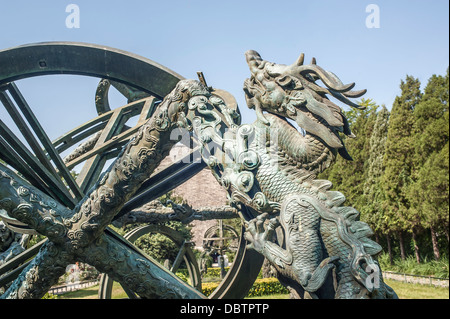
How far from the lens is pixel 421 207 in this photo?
593 inches

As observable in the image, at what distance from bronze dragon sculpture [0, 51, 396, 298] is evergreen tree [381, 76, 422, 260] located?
15.1 m

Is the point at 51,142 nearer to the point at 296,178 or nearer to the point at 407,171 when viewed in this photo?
the point at 296,178

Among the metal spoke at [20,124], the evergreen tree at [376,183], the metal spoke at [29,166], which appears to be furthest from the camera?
the evergreen tree at [376,183]

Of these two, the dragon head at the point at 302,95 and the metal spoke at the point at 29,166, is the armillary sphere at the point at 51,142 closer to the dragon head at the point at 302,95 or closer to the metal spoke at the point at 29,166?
the metal spoke at the point at 29,166

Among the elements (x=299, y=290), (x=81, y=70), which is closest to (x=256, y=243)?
(x=299, y=290)

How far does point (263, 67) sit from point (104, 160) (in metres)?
3.08

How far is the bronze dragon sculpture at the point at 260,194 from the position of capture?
248cm

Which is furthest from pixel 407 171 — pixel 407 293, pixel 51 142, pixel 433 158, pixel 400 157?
pixel 51 142

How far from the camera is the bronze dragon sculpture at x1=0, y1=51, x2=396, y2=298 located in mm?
2482

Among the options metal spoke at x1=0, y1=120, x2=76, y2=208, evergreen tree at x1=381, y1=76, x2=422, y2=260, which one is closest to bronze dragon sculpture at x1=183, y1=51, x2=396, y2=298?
metal spoke at x1=0, y1=120, x2=76, y2=208

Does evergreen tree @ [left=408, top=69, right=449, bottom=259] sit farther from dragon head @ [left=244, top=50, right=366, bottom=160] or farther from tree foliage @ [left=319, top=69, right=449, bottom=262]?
dragon head @ [left=244, top=50, right=366, bottom=160]

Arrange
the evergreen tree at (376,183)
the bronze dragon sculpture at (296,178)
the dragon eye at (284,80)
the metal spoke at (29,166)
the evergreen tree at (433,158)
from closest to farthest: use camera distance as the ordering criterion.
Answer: the bronze dragon sculpture at (296,178)
the dragon eye at (284,80)
the metal spoke at (29,166)
the evergreen tree at (433,158)
the evergreen tree at (376,183)

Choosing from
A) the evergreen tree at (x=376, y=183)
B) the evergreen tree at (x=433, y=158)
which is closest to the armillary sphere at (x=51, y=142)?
the evergreen tree at (x=433, y=158)

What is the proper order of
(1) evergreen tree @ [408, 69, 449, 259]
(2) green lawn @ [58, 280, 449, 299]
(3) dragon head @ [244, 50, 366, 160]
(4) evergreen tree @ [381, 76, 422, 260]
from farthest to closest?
1. (4) evergreen tree @ [381, 76, 422, 260]
2. (1) evergreen tree @ [408, 69, 449, 259]
3. (2) green lawn @ [58, 280, 449, 299]
4. (3) dragon head @ [244, 50, 366, 160]
